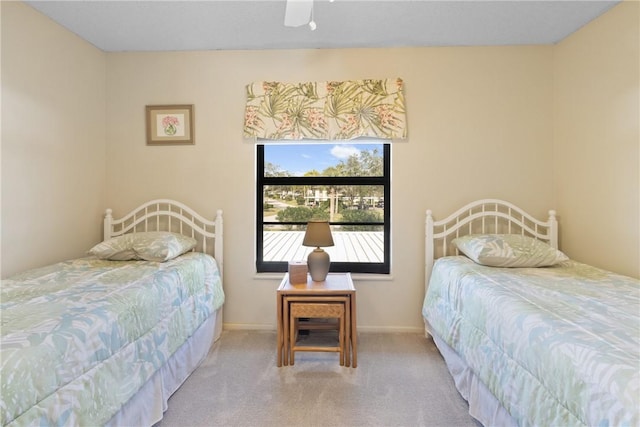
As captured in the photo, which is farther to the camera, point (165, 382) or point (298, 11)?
point (165, 382)

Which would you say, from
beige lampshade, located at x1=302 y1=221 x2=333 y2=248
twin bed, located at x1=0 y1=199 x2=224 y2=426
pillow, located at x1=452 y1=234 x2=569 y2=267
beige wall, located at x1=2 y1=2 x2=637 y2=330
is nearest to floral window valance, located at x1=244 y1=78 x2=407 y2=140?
beige wall, located at x1=2 y1=2 x2=637 y2=330

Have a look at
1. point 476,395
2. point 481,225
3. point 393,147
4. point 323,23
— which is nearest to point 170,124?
point 323,23

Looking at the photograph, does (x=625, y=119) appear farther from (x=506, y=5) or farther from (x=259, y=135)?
(x=259, y=135)

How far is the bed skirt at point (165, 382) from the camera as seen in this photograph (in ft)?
4.90

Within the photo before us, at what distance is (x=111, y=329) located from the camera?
4.50ft

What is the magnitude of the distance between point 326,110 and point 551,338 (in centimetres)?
225

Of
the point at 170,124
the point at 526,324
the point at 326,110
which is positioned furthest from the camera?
the point at 170,124

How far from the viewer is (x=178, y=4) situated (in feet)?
7.38

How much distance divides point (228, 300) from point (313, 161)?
1.47 metres

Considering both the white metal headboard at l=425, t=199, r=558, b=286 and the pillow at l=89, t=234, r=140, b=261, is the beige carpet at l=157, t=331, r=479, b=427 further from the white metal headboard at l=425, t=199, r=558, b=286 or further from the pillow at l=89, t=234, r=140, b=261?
the pillow at l=89, t=234, r=140, b=261

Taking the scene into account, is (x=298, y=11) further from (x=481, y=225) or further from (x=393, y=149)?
(x=481, y=225)

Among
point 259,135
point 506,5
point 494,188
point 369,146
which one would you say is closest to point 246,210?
point 259,135

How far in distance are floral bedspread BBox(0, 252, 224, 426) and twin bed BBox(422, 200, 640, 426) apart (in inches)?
63.1

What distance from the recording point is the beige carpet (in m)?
1.73
